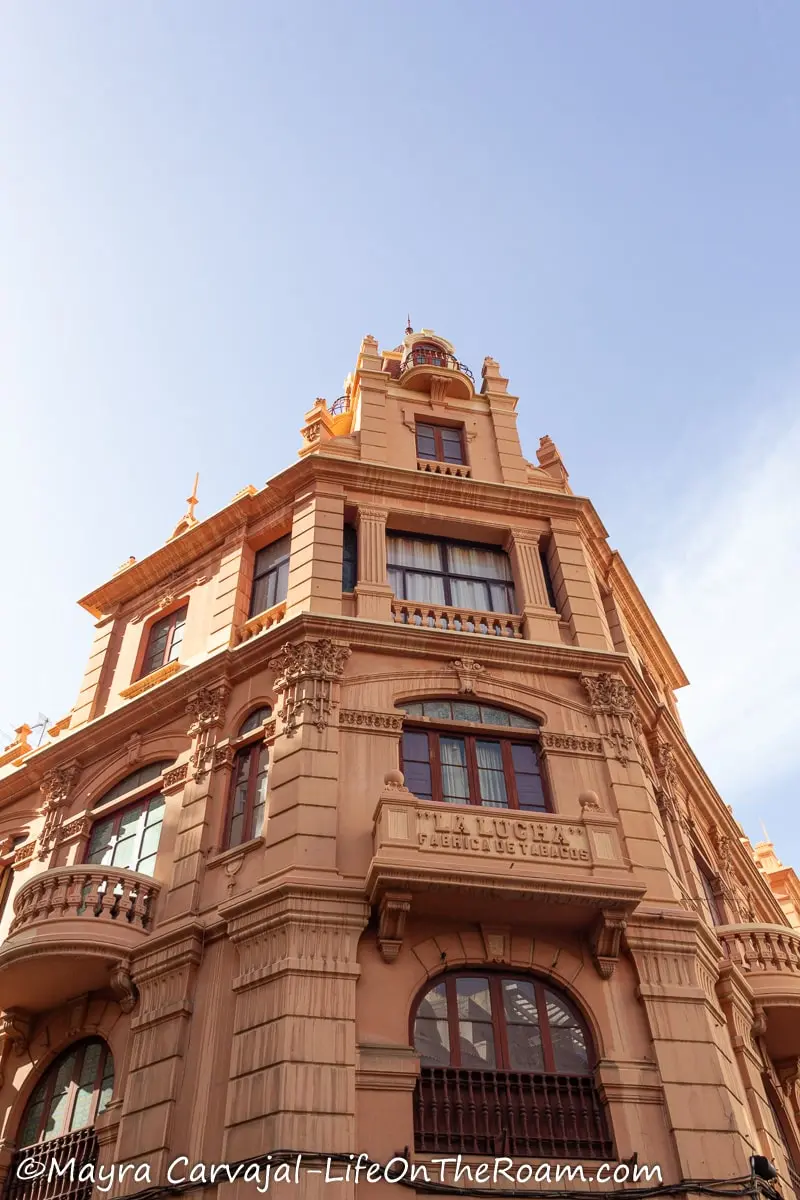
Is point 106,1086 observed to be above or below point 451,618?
below

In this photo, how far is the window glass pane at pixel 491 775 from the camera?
1573 cm

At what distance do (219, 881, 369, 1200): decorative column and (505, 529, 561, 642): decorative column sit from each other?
22.0ft

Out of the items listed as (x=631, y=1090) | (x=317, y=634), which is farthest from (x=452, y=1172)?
(x=317, y=634)

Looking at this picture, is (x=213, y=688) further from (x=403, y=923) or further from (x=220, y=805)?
(x=403, y=923)

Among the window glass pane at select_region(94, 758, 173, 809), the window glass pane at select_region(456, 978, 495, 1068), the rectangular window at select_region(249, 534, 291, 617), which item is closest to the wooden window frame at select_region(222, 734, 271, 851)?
the window glass pane at select_region(94, 758, 173, 809)

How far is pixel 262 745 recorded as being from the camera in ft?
54.2

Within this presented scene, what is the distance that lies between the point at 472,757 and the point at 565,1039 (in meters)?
4.49

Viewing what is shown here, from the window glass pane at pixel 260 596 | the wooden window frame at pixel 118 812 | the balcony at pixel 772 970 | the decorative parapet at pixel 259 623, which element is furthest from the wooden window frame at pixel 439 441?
the balcony at pixel 772 970

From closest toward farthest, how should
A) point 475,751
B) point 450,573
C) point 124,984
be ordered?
point 124,984, point 475,751, point 450,573

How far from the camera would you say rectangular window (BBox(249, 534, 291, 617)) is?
1967cm

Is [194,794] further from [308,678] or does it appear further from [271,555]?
[271,555]

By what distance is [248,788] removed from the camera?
16109 millimetres

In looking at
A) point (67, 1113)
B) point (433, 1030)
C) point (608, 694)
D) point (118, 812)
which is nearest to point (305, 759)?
point (433, 1030)

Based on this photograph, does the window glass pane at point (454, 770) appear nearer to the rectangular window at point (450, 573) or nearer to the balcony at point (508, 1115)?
the rectangular window at point (450, 573)
